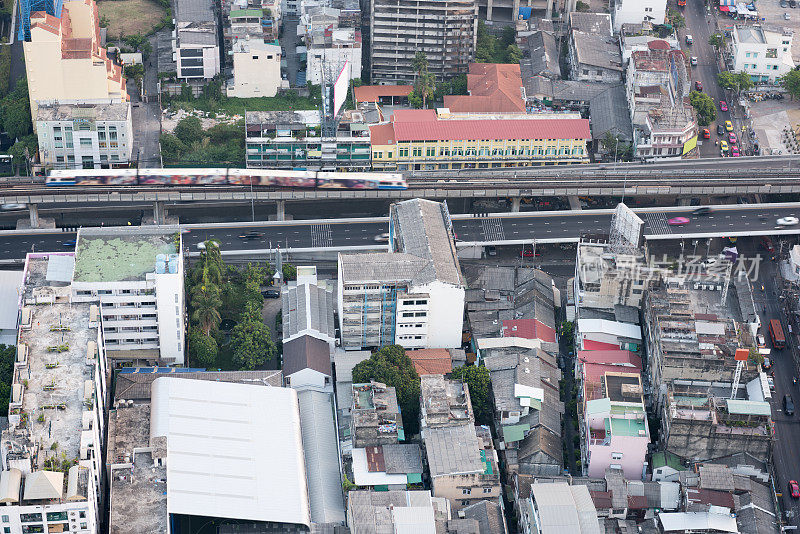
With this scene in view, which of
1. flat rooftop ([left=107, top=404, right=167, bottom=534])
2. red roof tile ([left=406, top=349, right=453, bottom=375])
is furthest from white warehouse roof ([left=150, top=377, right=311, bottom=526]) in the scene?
red roof tile ([left=406, top=349, right=453, bottom=375])

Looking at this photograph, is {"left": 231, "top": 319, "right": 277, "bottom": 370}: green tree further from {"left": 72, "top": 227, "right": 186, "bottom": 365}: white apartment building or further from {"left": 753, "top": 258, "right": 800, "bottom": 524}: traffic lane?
{"left": 753, "top": 258, "right": 800, "bottom": 524}: traffic lane

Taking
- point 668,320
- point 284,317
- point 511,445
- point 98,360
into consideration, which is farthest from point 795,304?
point 98,360

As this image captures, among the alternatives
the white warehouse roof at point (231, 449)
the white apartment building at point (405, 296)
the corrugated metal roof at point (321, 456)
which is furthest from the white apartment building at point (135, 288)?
the white apartment building at point (405, 296)

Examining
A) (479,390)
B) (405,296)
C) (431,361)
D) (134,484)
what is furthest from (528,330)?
(134,484)

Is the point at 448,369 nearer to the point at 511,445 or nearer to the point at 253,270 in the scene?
the point at 511,445

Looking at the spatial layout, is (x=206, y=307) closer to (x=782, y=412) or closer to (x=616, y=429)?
(x=616, y=429)

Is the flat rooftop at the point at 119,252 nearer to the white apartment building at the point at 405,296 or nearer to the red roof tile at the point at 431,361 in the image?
the white apartment building at the point at 405,296
